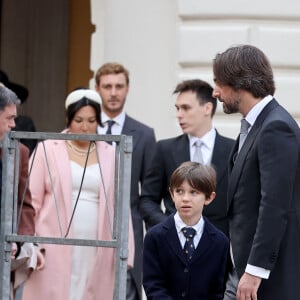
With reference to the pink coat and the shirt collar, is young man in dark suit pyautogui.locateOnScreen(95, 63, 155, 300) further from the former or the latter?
the shirt collar

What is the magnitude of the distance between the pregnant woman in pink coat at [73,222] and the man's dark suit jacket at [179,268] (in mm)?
1227

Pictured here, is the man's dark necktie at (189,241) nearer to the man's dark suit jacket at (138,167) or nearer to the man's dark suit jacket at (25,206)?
the man's dark suit jacket at (25,206)

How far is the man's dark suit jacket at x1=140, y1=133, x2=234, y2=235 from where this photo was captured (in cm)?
785

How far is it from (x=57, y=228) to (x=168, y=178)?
0.73 meters

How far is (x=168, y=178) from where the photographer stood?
8023 millimetres

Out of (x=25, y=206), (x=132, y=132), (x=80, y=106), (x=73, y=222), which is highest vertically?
(x=80, y=106)

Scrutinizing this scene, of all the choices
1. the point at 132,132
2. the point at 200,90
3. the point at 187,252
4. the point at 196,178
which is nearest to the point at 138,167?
the point at 132,132

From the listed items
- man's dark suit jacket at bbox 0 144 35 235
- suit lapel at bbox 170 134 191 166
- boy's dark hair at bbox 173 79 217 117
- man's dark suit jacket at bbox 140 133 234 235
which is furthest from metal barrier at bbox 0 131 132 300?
boy's dark hair at bbox 173 79 217 117

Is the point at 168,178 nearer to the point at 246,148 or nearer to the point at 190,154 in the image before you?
the point at 190,154

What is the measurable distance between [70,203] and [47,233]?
0.73ft

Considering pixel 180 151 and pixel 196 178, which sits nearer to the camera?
pixel 196 178

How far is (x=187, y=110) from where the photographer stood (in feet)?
27.0

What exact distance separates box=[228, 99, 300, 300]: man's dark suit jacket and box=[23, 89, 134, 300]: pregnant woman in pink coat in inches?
70.9

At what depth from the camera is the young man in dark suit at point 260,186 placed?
5.83 metres
